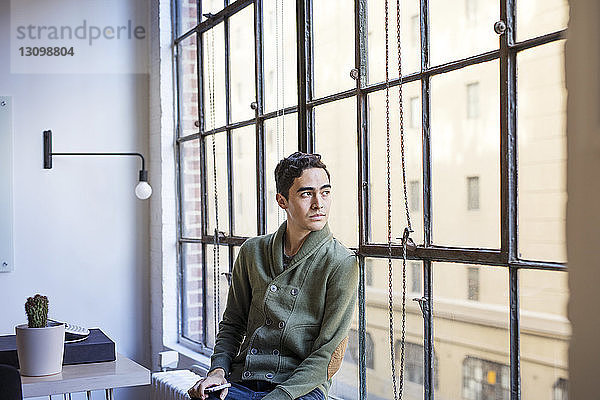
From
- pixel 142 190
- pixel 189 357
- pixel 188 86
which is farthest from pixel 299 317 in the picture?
pixel 188 86

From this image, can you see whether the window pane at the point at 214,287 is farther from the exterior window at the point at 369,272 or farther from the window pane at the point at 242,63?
the exterior window at the point at 369,272

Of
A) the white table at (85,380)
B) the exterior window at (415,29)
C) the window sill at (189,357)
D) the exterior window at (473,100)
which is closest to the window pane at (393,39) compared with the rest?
the exterior window at (415,29)

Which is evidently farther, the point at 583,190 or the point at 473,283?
the point at 473,283

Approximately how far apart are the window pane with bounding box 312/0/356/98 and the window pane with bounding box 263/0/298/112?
0.60 ft

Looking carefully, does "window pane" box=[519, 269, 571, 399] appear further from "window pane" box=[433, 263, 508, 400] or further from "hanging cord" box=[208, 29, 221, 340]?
"hanging cord" box=[208, 29, 221, 340]

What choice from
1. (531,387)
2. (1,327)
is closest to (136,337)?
(1,327)

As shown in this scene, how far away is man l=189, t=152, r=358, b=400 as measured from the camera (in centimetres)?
229

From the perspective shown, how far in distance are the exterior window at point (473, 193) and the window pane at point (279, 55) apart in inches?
44.8

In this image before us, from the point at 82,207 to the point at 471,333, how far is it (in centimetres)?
296

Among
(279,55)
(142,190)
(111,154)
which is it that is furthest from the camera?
(111,154)

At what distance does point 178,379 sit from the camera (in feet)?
11.6

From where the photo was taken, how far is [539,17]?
1920 mm

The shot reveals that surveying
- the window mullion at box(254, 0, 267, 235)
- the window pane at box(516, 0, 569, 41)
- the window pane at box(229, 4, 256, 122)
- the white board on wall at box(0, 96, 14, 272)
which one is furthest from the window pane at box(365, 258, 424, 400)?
the white board on wall at box(0, 96, 14, 272)

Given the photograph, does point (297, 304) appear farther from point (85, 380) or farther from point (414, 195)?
point (85, 380)
